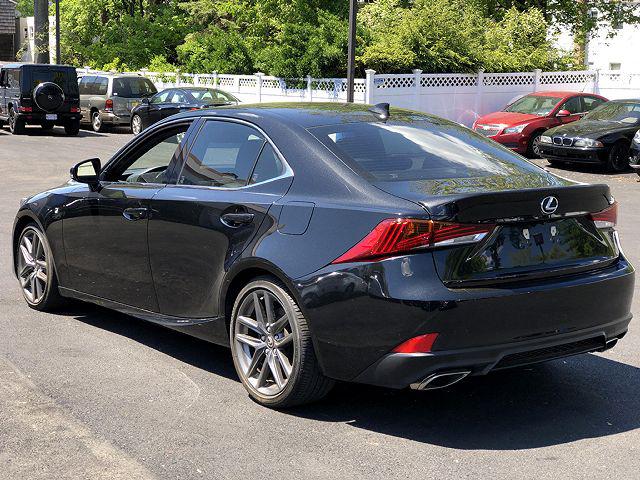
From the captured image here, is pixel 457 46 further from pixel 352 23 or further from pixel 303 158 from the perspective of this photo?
pixel 303 158

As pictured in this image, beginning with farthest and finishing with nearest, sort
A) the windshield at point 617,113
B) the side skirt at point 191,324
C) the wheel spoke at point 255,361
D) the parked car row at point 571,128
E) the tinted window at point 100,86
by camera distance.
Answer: the tinted window at point 100,86 → the windshield at point 617,113 → the parked car row at point 571,128 → the side skirt at point 191,324 → the wheel spoke at point 255,361

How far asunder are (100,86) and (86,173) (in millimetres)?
25083

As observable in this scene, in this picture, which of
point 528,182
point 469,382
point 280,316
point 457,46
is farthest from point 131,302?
point 457,46

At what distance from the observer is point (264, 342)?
201 inches

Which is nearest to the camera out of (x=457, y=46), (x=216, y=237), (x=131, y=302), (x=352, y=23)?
(x=216, y=237)

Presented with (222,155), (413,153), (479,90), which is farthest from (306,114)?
(479,90)

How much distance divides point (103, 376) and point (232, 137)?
61.0 inches

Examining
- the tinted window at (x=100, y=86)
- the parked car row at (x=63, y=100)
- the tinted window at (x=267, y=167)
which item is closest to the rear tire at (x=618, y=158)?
the parked car row at (x=63, y=100)

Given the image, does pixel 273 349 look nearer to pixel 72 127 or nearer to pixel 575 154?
pixel 575 154

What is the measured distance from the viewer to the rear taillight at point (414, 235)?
4.47 m

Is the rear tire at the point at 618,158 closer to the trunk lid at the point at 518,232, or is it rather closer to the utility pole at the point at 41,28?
the trunk lid at the point at 518,232

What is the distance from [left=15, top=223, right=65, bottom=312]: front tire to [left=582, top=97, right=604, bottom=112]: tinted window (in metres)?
18.5

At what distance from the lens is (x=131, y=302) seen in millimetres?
6133

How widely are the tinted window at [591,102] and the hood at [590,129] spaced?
304cm
